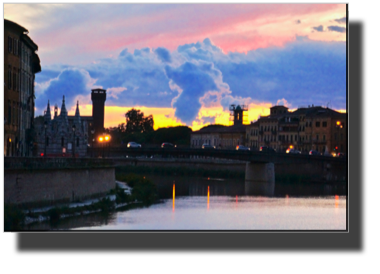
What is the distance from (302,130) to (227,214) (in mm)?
90954

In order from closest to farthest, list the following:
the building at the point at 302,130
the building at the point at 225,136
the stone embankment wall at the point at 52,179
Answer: the stone embankment wall at the point at 52,179 → the building at the point at 302,130 → the building at the point at 225,136

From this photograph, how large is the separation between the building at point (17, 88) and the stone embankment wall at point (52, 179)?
346 inches

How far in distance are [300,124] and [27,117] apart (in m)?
76.3

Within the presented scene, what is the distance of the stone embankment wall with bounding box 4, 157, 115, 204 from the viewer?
46.6 m

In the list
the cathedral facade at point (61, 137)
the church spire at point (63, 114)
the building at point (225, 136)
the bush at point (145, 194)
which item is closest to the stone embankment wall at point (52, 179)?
the bush at point (145, 194)

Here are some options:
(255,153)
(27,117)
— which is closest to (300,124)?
(255,153)

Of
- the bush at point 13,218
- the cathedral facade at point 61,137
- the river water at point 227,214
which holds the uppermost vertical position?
the cathedral facade at point 61,137

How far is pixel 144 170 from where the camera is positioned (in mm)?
150125

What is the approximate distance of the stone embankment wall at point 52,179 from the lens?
153ft

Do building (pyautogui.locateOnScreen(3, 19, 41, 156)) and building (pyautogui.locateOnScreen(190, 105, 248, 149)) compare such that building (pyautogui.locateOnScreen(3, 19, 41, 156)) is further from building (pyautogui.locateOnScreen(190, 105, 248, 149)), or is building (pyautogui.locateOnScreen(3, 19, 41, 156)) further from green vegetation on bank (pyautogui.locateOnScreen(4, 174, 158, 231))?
building (pyautogui.locateOnScreen(190, 105, 248, 149))

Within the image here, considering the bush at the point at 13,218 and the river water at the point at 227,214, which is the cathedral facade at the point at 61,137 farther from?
the bush at the point at 13,218

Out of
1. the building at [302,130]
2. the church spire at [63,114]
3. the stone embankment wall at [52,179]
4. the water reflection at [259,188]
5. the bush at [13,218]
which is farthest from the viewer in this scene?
the building at [302,130]

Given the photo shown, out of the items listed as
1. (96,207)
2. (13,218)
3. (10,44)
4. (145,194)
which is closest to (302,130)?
(145,194)
